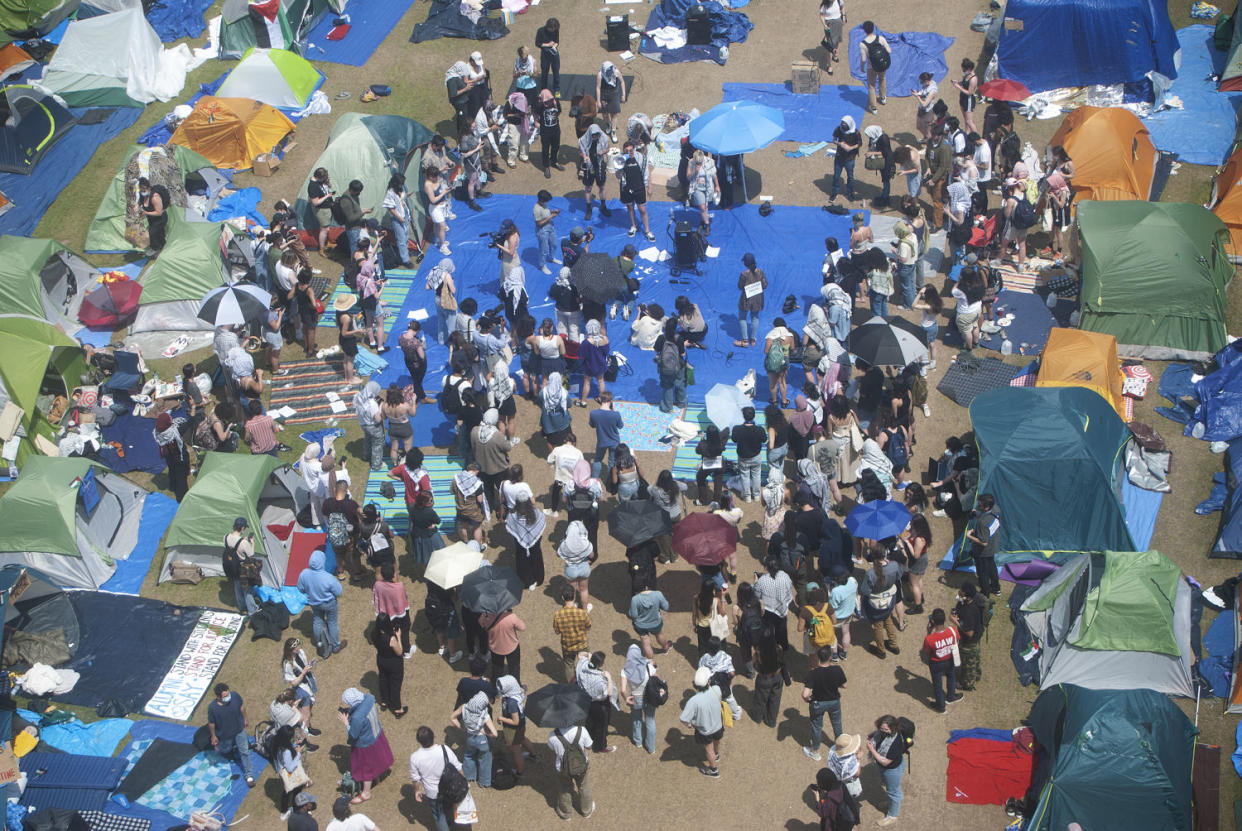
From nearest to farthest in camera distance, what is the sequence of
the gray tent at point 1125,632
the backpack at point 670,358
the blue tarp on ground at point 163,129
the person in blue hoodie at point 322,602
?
the gray tent at point 1125,632 → the person in blue hoodie at point 322,602 → the backpack at point 670,358 → the blue tarp on ground at point 163,129

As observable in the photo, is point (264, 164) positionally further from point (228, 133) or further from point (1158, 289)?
point (1158, 289)

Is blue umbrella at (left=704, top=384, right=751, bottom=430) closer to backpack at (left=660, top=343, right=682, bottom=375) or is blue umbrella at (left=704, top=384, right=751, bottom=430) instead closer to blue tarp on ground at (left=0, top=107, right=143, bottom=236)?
backpack at (left=660, top=343, right=682, bottom=375)

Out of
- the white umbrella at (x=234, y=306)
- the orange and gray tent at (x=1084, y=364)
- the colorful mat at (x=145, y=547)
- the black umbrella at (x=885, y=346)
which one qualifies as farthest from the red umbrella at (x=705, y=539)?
the white umbrella at (x=234, y=306)

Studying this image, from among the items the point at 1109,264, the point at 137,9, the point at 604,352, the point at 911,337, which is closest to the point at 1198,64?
the point at 1109,264

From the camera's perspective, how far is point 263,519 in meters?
18.2

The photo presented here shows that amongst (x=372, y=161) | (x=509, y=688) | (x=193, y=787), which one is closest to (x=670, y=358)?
(x=509, y=688)

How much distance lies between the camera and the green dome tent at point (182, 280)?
891 inches

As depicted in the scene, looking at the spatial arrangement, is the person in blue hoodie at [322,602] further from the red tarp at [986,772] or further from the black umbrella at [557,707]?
the red tarp at [986,772]

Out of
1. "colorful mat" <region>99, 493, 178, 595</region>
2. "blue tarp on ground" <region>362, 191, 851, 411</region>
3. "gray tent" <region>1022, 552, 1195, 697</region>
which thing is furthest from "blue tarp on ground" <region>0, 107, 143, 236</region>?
A: "gray tent" <region>1022, 552, 1195, 697</region>

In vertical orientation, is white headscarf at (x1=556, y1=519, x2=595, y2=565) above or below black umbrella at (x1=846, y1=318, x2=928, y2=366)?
below

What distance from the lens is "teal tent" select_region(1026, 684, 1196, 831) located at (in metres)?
13.7

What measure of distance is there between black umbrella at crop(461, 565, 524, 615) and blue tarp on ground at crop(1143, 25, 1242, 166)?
18972mm

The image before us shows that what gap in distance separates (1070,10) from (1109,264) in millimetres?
9506

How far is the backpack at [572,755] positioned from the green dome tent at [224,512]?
5988 millimetres
